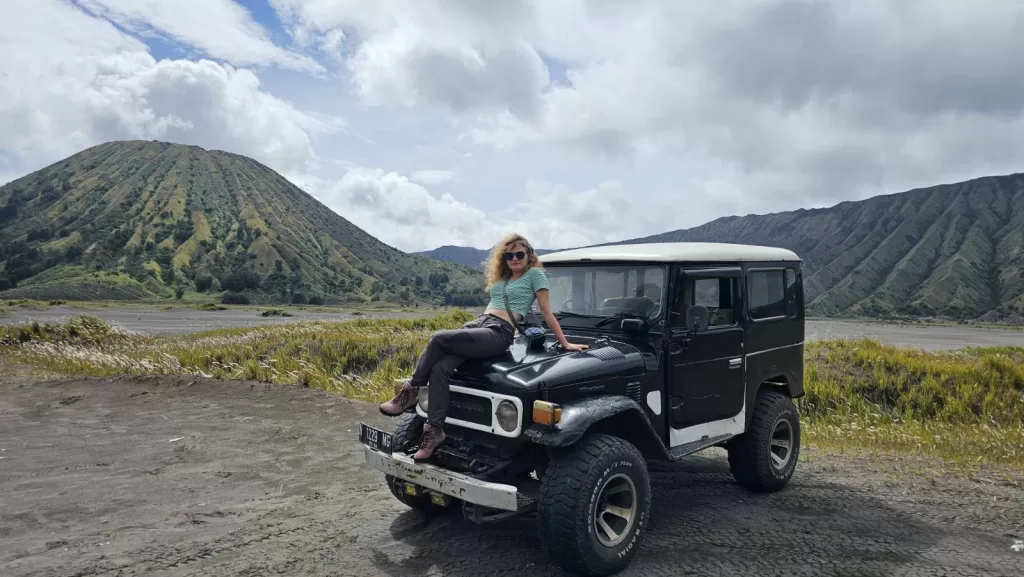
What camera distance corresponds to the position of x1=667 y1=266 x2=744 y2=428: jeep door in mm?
5320

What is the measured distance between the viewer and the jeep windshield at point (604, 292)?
213 inches

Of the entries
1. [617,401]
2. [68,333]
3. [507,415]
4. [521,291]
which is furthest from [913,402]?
[68,333]

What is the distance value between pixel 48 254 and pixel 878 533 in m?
146

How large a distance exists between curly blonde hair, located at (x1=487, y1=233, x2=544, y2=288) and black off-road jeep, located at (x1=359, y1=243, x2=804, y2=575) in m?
0.59

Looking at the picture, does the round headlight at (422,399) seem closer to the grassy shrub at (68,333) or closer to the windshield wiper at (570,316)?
the windshield wiper at (570,316)

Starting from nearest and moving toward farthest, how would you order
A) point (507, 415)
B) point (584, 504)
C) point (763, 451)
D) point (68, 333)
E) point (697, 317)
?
1. point (584, 504)
2. point (507, 415)
3. point (697, 317)
4. point (763, 451)
5. point (68, 333)

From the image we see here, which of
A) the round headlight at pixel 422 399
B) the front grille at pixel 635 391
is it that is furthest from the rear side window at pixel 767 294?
the round headlight at pixel 422 399

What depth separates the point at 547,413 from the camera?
423 centimetres

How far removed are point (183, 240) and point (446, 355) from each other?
488 feet

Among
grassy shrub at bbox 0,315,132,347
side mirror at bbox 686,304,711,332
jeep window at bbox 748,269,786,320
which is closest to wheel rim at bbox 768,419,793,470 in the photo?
jeep window at bbox 748,269,786,320

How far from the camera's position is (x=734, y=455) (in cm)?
613

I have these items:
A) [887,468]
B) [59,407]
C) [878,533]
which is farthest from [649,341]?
[59,407]

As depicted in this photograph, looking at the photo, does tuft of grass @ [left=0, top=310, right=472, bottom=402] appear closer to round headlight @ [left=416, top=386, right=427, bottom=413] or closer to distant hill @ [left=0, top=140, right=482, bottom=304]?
round headlight @ [left=416, top=386, right=427, bottom=413]

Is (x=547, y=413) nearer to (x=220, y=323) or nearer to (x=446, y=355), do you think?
(x=446, y=355)
